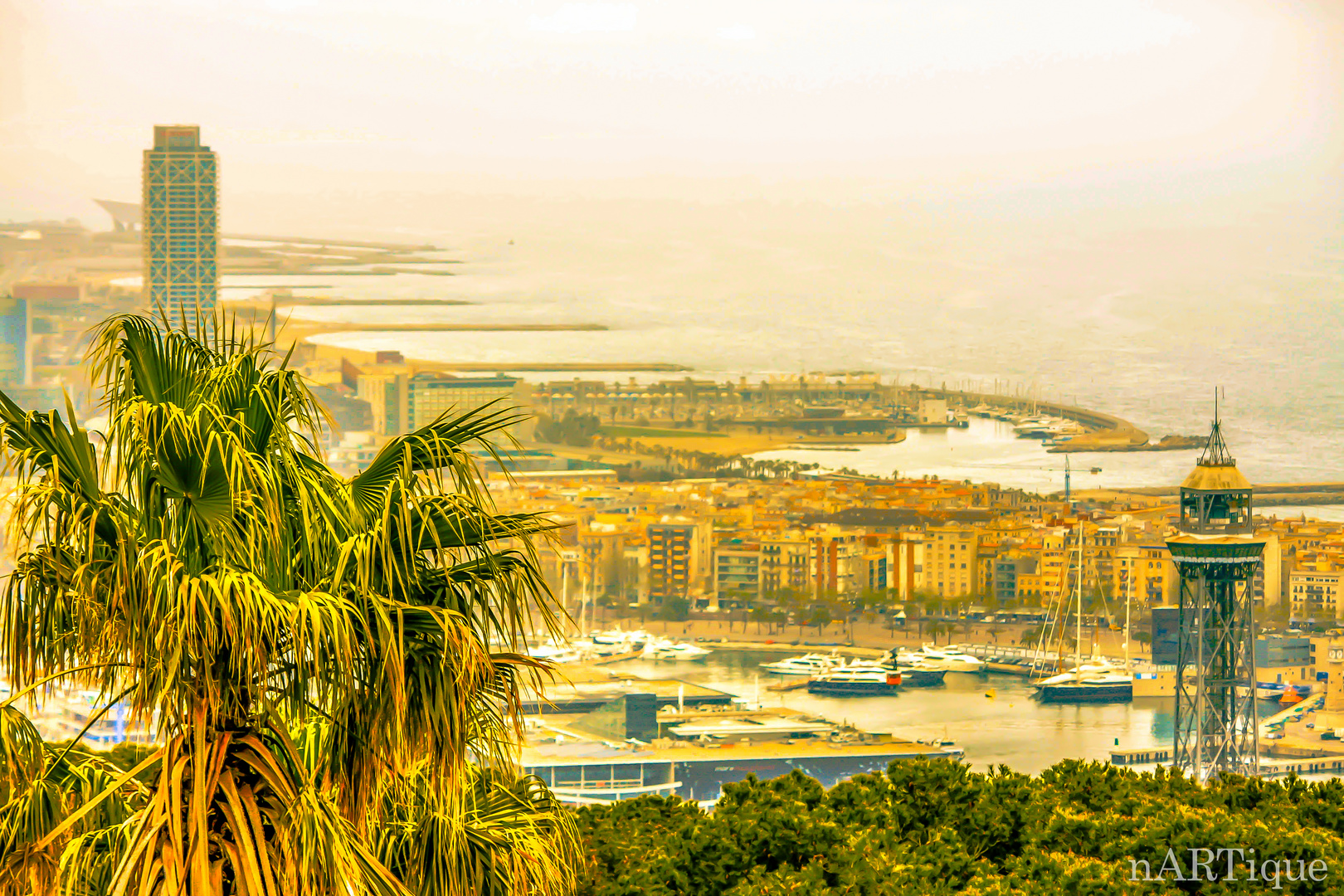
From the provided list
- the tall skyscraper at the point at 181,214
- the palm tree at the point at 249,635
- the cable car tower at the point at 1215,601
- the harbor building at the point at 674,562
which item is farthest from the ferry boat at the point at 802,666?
the palm tree at the point at 249,635

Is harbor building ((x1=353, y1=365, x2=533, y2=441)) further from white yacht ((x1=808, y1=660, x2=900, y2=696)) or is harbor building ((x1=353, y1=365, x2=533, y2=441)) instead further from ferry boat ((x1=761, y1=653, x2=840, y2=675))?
white yacht ((x1=808, y1=660, x2=900, y2=696))

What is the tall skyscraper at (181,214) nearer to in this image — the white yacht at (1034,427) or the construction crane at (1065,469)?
the construction crane at (1065,469)

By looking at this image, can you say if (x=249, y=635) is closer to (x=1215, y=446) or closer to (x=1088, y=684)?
(x=1215, y=446)

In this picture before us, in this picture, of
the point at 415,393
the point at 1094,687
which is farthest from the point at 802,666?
the point at 415,393

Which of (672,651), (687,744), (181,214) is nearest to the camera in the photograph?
(687,744)

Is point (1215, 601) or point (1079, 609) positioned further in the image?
point (1079, 609)

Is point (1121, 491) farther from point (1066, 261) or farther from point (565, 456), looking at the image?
point (565, 456)
